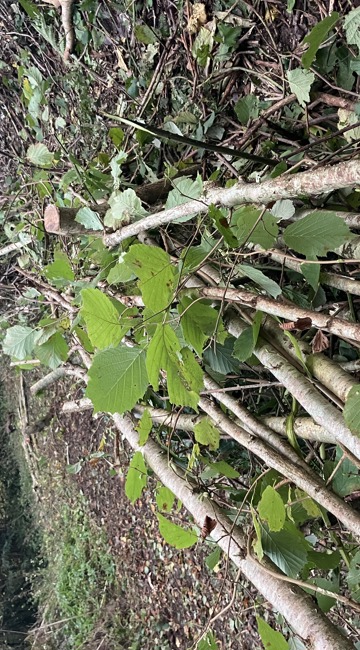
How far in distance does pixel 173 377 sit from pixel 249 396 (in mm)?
460

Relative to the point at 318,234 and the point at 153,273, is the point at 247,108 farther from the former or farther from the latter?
the point at 153,273

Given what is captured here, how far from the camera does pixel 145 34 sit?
148 centimetres

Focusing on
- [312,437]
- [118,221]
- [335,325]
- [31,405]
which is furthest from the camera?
[31,405]

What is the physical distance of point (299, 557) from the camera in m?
0.83

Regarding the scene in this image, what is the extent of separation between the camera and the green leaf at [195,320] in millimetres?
811

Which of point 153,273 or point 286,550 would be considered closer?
point 153,273

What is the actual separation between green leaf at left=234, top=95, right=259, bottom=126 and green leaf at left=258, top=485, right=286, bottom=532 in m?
0.88

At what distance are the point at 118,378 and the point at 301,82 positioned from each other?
695mm

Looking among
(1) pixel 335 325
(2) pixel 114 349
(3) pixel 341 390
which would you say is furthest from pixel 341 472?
(2) pixel 114 349

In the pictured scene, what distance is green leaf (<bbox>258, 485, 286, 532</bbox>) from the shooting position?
2.47 feet

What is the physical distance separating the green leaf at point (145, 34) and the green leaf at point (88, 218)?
679mm

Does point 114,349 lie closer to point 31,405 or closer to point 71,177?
point 71,177

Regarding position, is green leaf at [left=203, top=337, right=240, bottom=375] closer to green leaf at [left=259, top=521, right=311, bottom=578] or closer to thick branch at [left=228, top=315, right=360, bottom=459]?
thick branch at [left=228, top=315, right=360, bottom=459]

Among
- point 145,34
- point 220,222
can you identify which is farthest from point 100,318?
point 145,34
